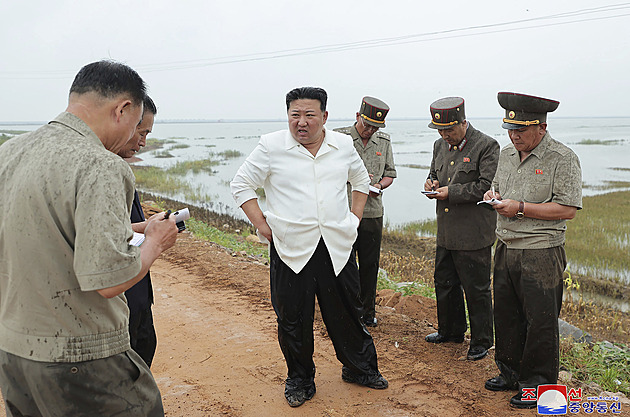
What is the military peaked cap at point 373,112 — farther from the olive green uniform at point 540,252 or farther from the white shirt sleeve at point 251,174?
the white shirt sleeve at point 251,174

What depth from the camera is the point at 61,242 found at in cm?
175

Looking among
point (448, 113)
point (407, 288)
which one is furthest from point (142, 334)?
point (407, 288)

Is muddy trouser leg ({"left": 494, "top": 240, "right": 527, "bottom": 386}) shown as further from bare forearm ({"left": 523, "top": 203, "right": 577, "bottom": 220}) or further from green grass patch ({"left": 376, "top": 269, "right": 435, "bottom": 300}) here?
green grass patch ({"left": 376, "top": 269, "right": 435, "bottom": 300})

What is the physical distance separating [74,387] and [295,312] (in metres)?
1.75

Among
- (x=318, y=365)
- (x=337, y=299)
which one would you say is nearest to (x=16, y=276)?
(x=337, y=299)

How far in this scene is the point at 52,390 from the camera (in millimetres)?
1811

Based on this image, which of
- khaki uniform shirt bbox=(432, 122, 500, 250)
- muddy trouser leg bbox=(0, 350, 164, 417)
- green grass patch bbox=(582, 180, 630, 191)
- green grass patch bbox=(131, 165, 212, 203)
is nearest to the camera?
muddy trouser leg bbox=(0, 350, 164, 417)

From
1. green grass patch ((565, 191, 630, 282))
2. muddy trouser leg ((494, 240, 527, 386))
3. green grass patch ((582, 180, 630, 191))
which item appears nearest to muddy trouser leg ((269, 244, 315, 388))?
muddy trouser leg ((494, 240, 527, 386))

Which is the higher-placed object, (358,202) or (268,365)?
(358,202)

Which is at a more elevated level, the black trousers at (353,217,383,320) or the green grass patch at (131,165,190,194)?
the black trousers at (353,217,383,320)

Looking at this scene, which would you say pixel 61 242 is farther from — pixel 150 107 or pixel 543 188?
pixel 543 188

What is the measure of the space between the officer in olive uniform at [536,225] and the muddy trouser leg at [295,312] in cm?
139

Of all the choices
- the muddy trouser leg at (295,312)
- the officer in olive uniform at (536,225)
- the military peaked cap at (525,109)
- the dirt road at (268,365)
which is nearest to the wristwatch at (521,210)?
the officer in olive uniform at (536,225)

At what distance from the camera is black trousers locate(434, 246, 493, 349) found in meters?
4.28
